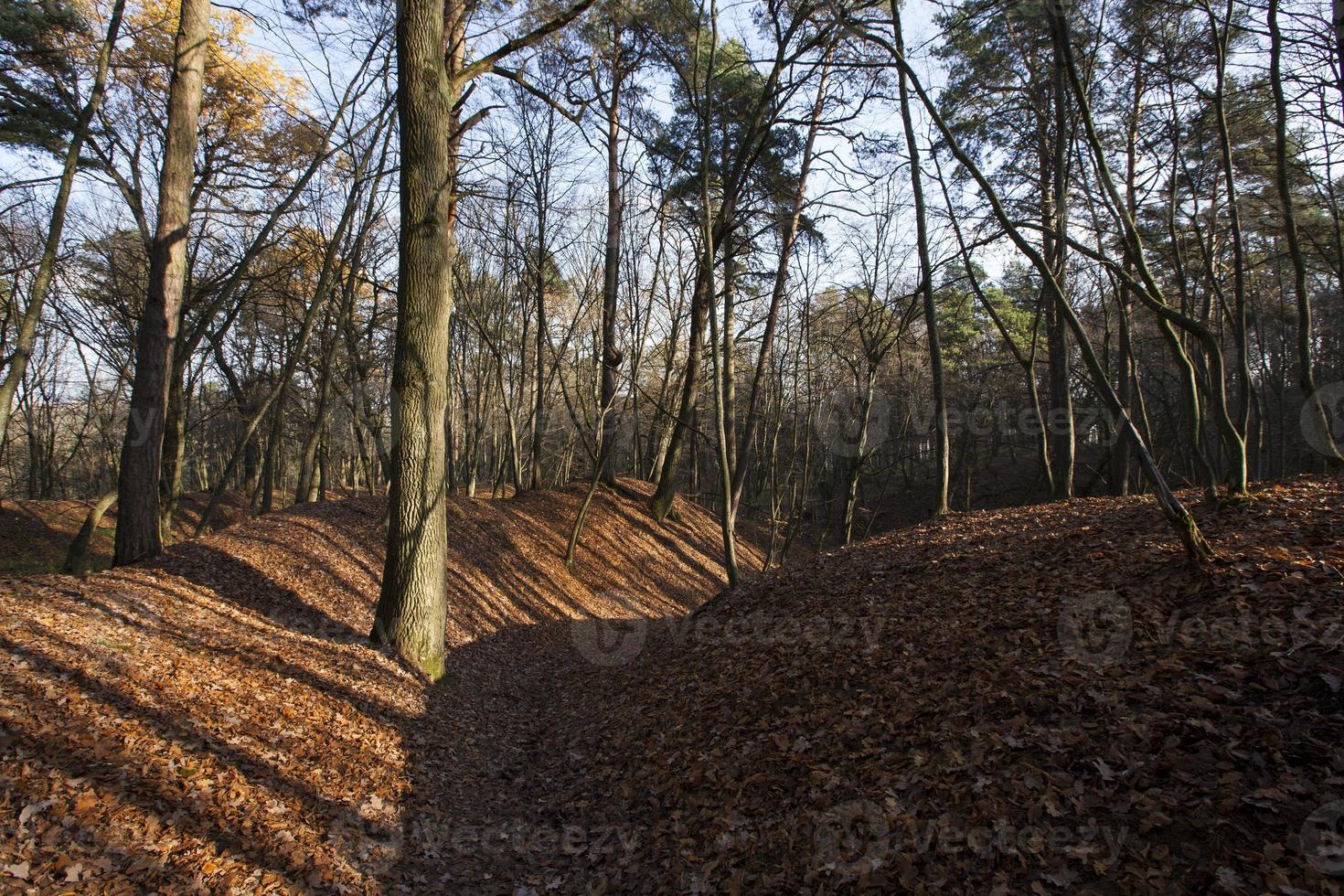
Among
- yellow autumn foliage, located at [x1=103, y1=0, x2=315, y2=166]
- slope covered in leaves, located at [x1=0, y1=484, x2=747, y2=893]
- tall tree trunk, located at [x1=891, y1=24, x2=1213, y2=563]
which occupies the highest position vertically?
yellow autumn foliage, located at [x1=103, y1=0, x2=315, y2=166]

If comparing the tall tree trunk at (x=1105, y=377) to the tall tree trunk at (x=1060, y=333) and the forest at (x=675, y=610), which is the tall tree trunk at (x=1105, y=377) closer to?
the forest at (x=675, y=610)

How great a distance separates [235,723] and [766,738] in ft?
12.1

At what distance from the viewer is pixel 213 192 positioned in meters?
14.5

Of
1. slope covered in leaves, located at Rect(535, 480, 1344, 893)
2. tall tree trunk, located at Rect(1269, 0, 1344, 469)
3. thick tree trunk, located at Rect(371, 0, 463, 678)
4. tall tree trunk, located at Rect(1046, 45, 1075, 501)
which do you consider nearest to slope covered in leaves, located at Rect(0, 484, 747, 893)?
thick tree trunk, located at Rect(371, 0, 463, 678)

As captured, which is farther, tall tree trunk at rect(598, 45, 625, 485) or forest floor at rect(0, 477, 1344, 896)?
tall tree trunk at rect(598, 45, 625, 485)

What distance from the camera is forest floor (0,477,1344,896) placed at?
3.02m

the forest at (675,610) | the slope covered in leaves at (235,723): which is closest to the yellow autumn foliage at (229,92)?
the forest at (675,610)

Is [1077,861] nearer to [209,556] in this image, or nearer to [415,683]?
[415,683]

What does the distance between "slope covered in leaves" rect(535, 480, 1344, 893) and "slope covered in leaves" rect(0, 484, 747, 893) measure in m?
1.24

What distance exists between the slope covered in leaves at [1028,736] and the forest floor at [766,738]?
0.02 meters

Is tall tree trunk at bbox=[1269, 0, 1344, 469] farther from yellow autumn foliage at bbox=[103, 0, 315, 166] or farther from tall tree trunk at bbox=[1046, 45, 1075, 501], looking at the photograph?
yellow autumn foliage at bbox=[103, 0, 315, 166]

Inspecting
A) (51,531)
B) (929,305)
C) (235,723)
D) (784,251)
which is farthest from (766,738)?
(51,531)

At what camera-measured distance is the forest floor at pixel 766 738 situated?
3.02 m

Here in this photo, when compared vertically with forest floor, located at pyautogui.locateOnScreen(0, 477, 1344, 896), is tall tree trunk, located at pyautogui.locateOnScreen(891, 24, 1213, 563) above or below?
above
